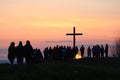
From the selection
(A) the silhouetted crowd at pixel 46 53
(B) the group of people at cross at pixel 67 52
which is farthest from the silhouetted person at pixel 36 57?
(B) the group of people at cross at pixel 67 52

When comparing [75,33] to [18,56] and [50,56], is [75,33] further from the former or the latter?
[18,56]

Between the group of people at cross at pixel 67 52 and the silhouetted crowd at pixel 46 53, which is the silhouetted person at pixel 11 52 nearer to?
the silhouetted crowd at pixel 46 53

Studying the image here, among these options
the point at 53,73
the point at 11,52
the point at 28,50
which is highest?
the point at 28,50

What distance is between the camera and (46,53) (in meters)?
48.9

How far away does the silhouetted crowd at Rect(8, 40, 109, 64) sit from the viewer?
34.6m

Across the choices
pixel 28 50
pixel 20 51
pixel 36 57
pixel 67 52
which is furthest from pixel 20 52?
pixel 67 52

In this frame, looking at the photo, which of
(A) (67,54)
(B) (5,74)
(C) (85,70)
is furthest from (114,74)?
(A) (67,54)

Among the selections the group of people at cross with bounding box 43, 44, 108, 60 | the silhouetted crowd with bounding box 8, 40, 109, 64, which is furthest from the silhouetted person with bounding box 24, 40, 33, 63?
the group of people at cross with bounding box 43, 44, 108, 60

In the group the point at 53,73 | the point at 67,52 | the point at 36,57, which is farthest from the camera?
the point at 67,52

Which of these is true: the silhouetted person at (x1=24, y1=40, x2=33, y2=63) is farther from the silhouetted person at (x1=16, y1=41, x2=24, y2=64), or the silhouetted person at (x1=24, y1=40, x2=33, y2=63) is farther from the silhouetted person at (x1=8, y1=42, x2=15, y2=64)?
the silhouetted person at (x1=8, y1=42, x2=15, y2=64)

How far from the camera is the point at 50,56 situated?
4841 cm

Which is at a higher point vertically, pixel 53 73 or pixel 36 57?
pixel 36 57

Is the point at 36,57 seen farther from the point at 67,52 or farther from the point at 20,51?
the point at 67,52

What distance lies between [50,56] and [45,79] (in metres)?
19.7
